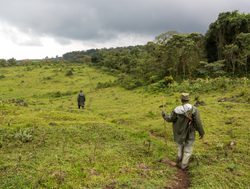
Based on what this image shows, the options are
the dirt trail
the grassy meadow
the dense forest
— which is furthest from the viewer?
the dense forest

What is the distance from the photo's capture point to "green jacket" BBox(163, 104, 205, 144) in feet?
35.3

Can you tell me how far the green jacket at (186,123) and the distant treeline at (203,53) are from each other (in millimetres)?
26937

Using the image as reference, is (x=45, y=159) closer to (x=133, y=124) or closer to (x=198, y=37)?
(x=133, y=124)

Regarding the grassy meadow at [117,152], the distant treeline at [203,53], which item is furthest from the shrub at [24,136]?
the distant treeline at [203,53]

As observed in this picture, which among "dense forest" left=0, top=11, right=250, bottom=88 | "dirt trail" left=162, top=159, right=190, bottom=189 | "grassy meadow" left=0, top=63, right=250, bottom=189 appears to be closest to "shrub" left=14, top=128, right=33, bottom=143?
"grassy meadow" left=0, top=63, right=250, bottom=189

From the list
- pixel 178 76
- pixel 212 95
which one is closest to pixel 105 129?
pixel 212 95

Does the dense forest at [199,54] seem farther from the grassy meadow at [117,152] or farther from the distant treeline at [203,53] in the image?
the grassy meadow at [117,152]

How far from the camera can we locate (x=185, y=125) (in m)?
10.8

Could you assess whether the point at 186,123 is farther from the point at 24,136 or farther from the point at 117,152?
the point at 24,136

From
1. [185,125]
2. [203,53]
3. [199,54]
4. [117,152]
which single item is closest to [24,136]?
[117,152]

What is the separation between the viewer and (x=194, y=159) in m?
11.9

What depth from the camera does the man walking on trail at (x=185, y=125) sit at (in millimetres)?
10758

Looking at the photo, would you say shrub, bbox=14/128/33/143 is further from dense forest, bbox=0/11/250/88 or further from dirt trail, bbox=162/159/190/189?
dense forest, bbox=0/11/250/88

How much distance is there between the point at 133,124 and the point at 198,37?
91.4ft
